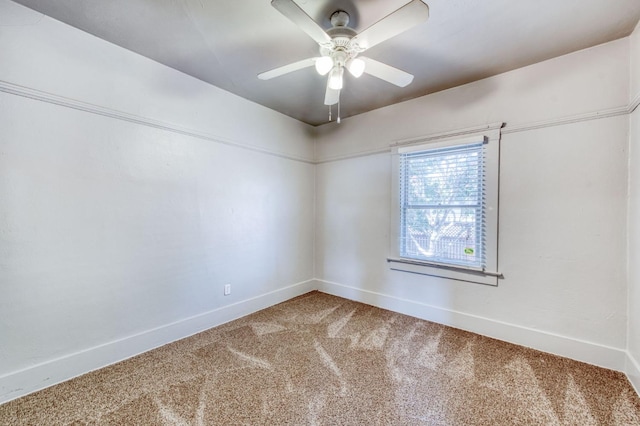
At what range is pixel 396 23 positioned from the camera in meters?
1.37

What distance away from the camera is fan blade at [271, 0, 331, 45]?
1.27 metres

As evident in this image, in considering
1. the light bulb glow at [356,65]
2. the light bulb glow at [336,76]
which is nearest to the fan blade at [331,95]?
the light bulb glow at [336,76]

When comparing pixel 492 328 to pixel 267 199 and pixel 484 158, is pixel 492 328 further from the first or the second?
pixel 267 199

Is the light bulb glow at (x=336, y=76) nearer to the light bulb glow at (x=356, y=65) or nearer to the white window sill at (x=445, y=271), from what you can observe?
the light bulb glow at (x=356, y=65)

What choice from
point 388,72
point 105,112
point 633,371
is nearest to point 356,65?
point 388,72

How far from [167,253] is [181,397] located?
1.20 metres

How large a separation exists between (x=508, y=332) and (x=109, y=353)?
135 inches

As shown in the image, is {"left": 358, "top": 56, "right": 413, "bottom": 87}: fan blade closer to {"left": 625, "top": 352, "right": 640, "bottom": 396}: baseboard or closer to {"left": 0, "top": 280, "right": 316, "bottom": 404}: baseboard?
{"left": 625, "top": 352, "right": 640, "bottom": 396}: baseboard

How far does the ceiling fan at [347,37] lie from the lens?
1293 millimetres

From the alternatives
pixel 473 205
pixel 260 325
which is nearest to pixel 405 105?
pixel 473 205

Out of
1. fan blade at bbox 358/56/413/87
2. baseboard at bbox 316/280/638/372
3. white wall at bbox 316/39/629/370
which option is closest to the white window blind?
white wall at bbox 316/39/629/370

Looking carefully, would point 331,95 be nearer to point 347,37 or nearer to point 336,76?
point 336,76

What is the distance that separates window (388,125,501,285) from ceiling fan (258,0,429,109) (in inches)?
46.6

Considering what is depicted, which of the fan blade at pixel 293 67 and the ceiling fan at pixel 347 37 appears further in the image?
the fan blade at pixel 293 67
